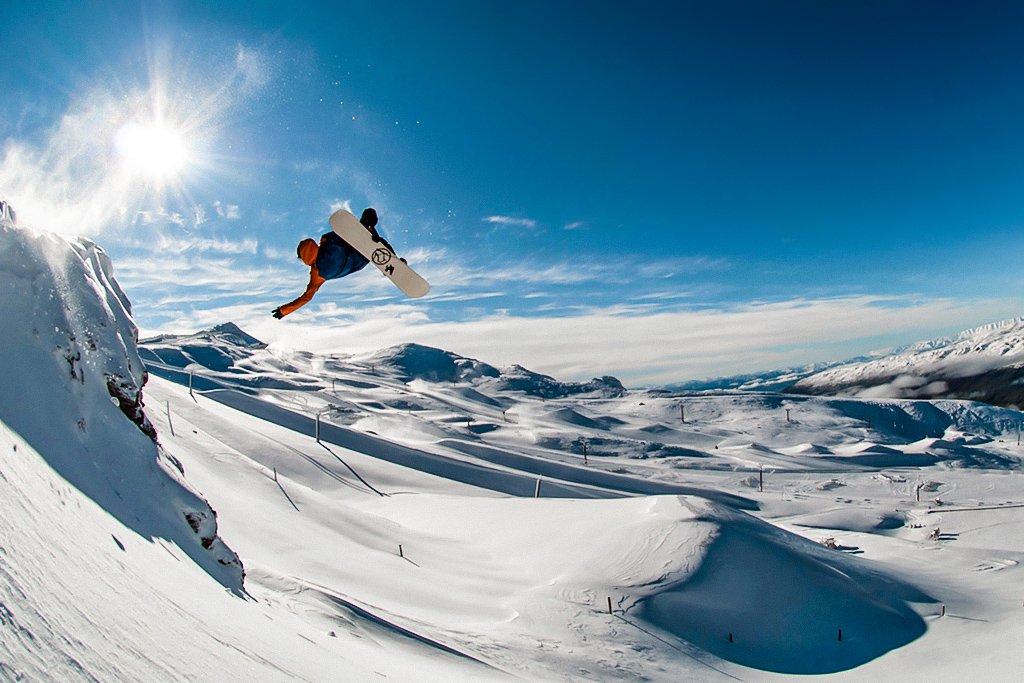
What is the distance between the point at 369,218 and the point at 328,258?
2.73ft

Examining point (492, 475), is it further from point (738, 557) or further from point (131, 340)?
point (131, 340)

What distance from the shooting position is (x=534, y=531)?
33.0 meters

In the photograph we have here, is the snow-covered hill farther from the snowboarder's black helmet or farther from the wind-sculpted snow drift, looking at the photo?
the snowboarder's black helmet

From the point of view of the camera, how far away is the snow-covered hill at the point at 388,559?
225 inches

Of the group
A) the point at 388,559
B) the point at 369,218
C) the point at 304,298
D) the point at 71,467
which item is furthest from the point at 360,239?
the point at 388,559

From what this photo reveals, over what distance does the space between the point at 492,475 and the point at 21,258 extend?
183ft

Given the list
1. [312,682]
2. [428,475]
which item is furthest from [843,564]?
[428,475]

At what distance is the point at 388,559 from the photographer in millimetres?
25047

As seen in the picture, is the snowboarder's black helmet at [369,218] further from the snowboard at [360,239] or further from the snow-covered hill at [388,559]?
the snow-covered hill at [388,559]

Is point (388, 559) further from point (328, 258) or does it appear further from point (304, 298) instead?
point (328, 258)

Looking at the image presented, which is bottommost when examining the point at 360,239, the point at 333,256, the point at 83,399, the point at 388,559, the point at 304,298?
the point at 388,559

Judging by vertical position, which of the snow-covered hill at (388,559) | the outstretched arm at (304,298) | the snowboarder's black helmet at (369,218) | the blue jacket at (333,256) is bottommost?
the snow-covered hill at (388,559)

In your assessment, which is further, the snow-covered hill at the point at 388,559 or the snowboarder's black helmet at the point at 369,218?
the snowboarder's black helmet at the point at 369,218

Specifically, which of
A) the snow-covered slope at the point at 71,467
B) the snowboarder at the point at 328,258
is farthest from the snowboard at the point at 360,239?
the snow-covered slope at the point at 71,467
